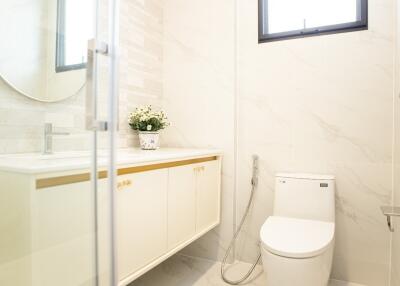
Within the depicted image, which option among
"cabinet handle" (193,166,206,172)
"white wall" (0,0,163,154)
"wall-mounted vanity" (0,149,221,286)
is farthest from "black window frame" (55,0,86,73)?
"cabinet handle" (193,166,206,172)

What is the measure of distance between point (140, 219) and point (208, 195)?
700 mm

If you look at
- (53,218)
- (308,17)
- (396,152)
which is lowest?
(53,218)

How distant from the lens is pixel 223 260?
204 centimetres

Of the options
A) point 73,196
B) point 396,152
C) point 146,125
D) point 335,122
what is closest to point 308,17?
point 335,122

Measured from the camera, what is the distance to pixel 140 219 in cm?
128

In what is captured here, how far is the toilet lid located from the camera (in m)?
1.26

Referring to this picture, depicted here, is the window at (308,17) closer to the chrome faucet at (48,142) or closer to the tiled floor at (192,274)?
the chrome faucet at (48,142)

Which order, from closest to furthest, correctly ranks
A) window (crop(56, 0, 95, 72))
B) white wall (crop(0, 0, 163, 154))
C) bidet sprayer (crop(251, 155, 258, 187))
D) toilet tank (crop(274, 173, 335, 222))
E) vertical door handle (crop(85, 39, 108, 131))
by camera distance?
vertical door handle (crop(85, 39, 108, 131)) → white wall (crop(0, 0, 163, 154)) → window (crop(56, 0, 95, 72)) → toilet tank (crop(274, 173, 335, 222)) → bidet sprayer (crop(251, 155, 258, 187))

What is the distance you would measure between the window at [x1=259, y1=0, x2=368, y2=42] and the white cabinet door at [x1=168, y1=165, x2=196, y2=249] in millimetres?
1111

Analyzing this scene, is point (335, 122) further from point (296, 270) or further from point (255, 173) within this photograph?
point (296, 270)

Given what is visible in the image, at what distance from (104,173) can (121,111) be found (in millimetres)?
1135

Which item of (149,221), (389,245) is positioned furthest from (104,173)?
(389,245)

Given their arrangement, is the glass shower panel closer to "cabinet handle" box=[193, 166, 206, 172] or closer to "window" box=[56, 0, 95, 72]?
"window" box=[56, 0, 95, 72]

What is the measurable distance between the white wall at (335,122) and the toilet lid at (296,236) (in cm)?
36
